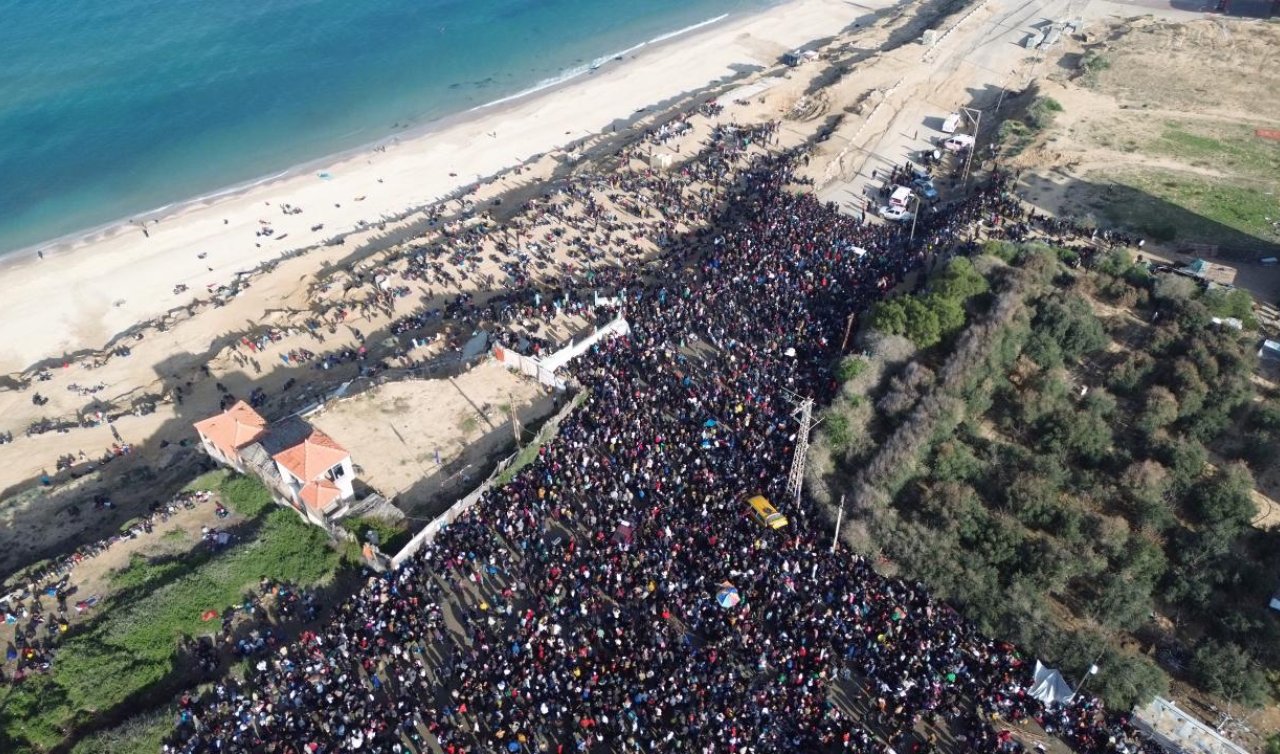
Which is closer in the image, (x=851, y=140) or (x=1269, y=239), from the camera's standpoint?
(x=1269, y=239)

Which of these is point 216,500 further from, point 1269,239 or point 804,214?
point 1269,239

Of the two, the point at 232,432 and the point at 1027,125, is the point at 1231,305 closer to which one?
the point at 1027,125

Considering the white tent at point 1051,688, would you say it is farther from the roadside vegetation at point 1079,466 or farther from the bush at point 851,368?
the bush at point 851,368

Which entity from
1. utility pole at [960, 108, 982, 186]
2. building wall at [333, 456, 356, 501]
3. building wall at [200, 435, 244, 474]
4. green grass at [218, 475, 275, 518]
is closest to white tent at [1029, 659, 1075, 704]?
building wall at [333, 456, 356, 501]

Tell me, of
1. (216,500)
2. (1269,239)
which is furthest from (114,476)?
(1269,239)

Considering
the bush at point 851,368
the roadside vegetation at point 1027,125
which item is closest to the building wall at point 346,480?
the bush at point 851,368
